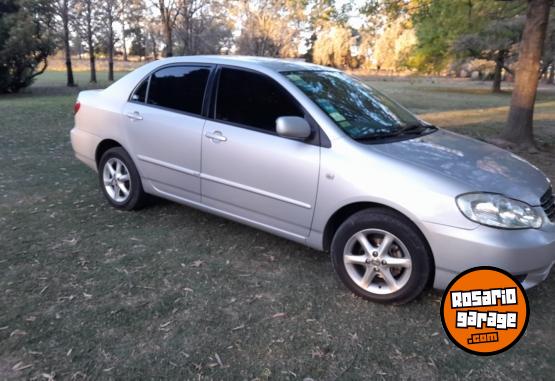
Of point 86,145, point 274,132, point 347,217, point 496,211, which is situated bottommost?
point 347,217

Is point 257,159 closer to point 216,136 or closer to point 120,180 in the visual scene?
point 216,136

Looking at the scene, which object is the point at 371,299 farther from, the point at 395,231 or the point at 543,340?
the point at 543,340

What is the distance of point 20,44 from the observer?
1731 centimetres

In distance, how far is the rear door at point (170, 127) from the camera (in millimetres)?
4047

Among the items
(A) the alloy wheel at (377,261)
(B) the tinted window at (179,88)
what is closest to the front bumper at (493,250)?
(A) the alloy wheel at (377,261)

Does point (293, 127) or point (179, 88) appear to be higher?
point (179, 88)

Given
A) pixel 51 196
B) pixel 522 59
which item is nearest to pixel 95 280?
pixel 51 196

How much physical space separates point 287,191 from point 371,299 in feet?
3.31

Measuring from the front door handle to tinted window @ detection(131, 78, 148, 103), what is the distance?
1057 millimetres

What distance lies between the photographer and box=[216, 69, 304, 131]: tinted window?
3605 mm

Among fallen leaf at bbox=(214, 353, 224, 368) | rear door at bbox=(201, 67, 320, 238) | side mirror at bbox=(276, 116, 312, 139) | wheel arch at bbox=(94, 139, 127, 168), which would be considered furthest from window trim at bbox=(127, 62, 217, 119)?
fallen leaf at bbox=(214, 353, 224, 368)

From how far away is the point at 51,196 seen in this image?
5.41 m

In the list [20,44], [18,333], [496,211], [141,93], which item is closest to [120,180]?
[141,93]

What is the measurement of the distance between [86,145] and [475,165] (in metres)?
3.98
